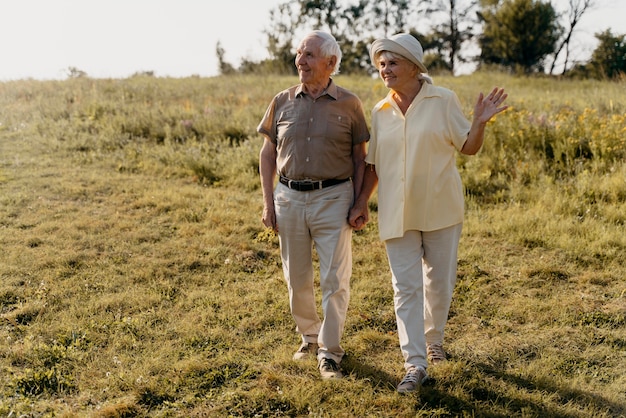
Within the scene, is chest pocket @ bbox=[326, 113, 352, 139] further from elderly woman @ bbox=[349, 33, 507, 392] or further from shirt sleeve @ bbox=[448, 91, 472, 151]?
shirt sleeve @ bbox=[448, 91, 472, 151]

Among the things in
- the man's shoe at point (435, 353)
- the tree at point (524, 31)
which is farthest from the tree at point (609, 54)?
the man's shoe at point (435, 353)

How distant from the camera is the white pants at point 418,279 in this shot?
4004 mm

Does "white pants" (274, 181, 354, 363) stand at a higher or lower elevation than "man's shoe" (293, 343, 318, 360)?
higher

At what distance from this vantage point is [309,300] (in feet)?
14.7

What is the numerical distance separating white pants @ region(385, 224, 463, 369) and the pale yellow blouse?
11 centimetres

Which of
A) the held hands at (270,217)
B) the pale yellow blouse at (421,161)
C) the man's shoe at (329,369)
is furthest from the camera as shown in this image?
the held hands at (270,217)

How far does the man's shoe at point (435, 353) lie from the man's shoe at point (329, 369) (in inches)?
25.6

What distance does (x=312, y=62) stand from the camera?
158 inches

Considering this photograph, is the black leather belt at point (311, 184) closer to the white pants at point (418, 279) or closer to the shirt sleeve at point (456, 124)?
the white pants at point (418, 279)

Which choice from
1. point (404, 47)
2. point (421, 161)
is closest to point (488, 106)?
point (421, 161)

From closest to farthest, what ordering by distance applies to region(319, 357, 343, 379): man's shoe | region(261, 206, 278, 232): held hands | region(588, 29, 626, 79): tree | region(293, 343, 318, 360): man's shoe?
region(319, 357, 343, 379): man's shoe, region(261, 206, 278, 232): held hands, region(293, 343, 318, 360): man's shoe, region(588, 29, 626, 79): tree

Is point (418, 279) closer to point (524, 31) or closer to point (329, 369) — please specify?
point (329, 369)

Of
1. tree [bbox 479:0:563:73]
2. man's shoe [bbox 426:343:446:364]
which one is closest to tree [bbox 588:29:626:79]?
tree [bbox 479:0:563:73]

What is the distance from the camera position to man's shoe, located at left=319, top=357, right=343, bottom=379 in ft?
13.7
